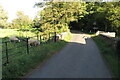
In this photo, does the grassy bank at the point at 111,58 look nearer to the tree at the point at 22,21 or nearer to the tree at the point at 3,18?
the tree at the point at 22,21

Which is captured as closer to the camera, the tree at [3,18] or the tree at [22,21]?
the tree at [22,21]

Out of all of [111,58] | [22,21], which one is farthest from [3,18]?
[111,58]

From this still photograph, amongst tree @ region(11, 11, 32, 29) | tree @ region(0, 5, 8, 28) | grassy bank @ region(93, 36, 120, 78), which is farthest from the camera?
tree @ region(0, 5, 8, 28)

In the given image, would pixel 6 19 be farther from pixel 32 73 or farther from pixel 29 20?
pixel 32 73

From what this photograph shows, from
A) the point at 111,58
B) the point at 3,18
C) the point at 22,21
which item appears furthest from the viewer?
the point at 3,18

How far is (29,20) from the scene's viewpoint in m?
45.5

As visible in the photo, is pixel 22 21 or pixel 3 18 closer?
pixel 22 21

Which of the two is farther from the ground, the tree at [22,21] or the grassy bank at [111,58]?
the tree at [22,21]

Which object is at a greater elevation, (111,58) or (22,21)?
(22,21)

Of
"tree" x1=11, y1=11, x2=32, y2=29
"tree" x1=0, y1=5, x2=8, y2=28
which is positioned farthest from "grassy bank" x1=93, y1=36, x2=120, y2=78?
"tree" x1=0, y1=5, x2=8, y2=28

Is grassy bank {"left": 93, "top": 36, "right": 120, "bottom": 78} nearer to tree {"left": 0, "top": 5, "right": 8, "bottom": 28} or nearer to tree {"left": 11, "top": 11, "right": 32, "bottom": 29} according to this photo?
tree {"left": 11, "top": 11, "right": 32, "bottom": 29}

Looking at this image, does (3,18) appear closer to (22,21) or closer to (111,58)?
(22,21)

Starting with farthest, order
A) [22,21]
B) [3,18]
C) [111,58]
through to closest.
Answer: [3,18]
[22,21]
[111,58]

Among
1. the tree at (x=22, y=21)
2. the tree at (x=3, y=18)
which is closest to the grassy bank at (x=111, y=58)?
the tree at (x=22, y=21)
